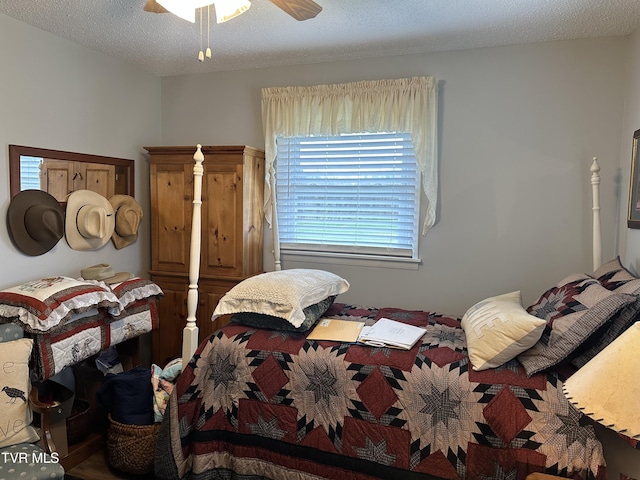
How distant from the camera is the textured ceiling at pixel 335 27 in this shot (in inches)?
96.4

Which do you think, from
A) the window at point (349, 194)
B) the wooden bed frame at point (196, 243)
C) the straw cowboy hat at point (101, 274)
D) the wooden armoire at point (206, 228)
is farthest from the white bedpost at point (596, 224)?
the straw cowboy hat at point (101, 274)

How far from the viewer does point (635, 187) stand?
8.38 ft

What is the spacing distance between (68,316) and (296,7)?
1935mm

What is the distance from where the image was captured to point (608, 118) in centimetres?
286

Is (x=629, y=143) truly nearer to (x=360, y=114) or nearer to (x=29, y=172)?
(x=360, y=114)

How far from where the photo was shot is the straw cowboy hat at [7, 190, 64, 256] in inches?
107

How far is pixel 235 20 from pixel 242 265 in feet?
5.33

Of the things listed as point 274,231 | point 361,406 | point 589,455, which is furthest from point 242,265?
point 589,455

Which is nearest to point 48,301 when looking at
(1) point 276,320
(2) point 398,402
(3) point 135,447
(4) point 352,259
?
(3) point 135,447

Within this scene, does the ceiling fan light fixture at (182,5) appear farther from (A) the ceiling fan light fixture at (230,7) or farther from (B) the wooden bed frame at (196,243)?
(B) the wooden bed frame at (196,243)

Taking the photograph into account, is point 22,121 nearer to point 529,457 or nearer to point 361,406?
point 361,406

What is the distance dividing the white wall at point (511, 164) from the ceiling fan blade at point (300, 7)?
4.27 feet

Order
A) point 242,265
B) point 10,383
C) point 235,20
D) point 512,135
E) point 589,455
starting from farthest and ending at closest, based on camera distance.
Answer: point 242,265, point 512,135, point 235,20, point 10,383, point 589,455

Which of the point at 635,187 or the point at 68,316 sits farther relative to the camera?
the point at 635,187
